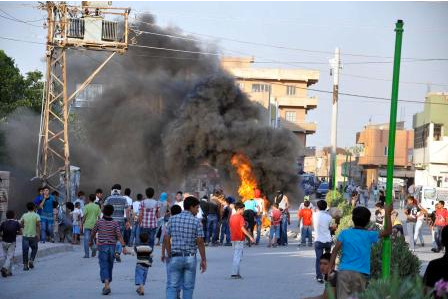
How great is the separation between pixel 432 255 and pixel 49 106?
14.5 metres

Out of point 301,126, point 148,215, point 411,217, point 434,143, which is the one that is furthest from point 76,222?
point 301,126

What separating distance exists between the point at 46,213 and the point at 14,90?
2587 cm

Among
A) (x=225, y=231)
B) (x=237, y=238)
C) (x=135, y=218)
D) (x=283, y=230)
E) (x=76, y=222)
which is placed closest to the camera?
(x=237, y=238)

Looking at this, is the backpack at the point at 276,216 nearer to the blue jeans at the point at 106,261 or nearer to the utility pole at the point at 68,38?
the utility pole at the point at 68,38

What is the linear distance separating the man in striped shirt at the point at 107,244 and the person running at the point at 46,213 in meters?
9.33

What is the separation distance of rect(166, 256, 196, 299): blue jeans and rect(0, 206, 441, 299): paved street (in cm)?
269

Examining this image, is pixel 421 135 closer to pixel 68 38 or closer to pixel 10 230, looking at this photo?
pixel 68 38

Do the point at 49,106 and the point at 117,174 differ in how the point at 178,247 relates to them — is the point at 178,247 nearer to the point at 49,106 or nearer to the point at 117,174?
the point at 49,106

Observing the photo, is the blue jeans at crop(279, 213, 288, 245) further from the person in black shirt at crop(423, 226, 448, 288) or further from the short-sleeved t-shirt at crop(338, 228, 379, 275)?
the person in black shirt at crop(423, 226, 448, 288)

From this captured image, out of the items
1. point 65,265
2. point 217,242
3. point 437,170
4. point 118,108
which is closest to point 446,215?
point 217,242

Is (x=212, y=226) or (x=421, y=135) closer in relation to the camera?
(x=212, y=226)

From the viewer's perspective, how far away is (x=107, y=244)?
14578mm

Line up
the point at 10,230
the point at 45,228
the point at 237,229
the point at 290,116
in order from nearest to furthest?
the point at 10,230 < the point at 237,229 < the point at 45,228 < the point at 290,116

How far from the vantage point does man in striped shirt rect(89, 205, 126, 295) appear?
14359mm
